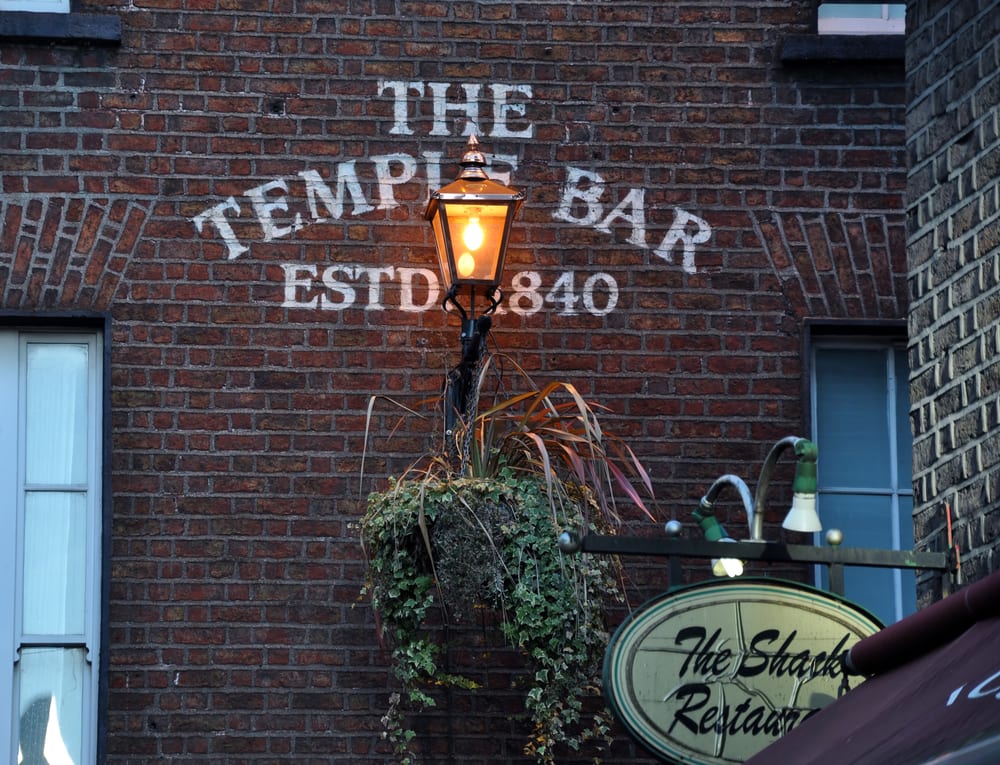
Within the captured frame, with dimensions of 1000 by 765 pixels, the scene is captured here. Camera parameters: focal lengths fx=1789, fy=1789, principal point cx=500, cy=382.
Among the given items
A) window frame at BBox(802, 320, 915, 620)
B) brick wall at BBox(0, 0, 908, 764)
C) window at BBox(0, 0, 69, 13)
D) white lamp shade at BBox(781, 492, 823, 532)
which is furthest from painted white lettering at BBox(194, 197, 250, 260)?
white lamp shade at BBox(781, 492, 823, 532)

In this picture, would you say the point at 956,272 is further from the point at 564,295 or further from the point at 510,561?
the point at 564,295

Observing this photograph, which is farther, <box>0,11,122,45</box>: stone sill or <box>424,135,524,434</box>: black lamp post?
<box>0,11,122,45</box>: stone sill

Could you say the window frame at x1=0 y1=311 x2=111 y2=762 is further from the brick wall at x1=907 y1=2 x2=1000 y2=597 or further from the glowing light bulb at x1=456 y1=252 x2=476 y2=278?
the brick wall at x1=907 y1=2 x2=1000 y2=597

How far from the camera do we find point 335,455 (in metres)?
6.65

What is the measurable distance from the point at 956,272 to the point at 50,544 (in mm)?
3488

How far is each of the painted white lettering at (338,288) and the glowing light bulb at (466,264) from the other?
1.93 ft

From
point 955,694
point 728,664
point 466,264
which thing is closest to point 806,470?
point 728,664

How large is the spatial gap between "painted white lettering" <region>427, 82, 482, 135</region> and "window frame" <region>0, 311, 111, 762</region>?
145 centimetres

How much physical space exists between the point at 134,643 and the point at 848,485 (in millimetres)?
2742

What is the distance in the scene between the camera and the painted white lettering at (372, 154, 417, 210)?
681 centimetres

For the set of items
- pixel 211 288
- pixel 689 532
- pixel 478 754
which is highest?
pixel 211 288

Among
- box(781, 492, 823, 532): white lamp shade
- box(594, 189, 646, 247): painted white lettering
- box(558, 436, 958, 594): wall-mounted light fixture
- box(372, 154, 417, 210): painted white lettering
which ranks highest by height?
box(372, 154, 417, 210): painted white lettering

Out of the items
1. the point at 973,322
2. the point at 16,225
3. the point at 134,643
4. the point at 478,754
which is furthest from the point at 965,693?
the point at 16,225

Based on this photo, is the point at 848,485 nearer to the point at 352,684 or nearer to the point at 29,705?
the point at 352,684
